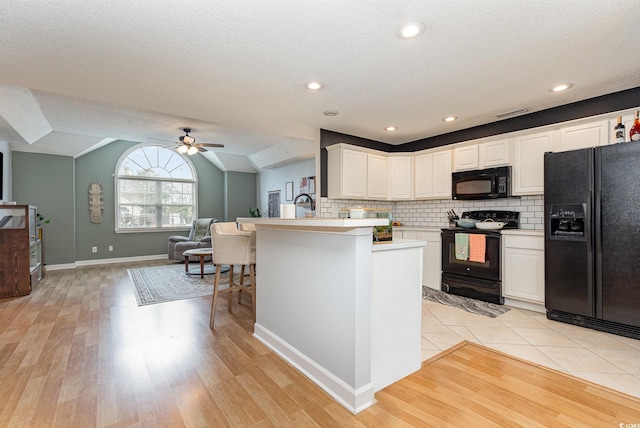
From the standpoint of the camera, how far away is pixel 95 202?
6.75 metres

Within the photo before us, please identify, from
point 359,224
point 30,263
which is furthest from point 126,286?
point 359,224

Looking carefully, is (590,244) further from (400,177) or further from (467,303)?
(400,177)

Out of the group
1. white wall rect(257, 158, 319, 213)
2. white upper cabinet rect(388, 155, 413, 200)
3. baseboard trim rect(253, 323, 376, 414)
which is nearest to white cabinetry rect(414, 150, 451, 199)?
white upper cabinet rect(388, 155, 413, 200)

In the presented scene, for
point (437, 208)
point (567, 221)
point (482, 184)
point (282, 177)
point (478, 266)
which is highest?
point (282, 177)

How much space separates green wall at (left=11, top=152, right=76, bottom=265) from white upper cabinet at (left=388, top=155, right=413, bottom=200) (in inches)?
256

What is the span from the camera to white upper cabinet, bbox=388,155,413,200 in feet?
16.0

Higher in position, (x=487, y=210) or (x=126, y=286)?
(x=487, y=210)

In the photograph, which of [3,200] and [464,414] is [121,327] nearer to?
[464,414]

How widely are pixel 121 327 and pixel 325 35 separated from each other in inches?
128

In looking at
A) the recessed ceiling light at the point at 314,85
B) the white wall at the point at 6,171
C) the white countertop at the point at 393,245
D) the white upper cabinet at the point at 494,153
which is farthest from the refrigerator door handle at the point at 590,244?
the white wall at the point at 6,171

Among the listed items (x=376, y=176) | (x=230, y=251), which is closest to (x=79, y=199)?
(x=230, y=251)

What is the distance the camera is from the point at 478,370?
2.14m

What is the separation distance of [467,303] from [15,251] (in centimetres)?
611

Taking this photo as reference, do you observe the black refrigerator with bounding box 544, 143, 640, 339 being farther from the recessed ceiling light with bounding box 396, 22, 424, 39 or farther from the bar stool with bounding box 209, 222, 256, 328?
the bar stool with bounding box 209, 222, 256, 328
